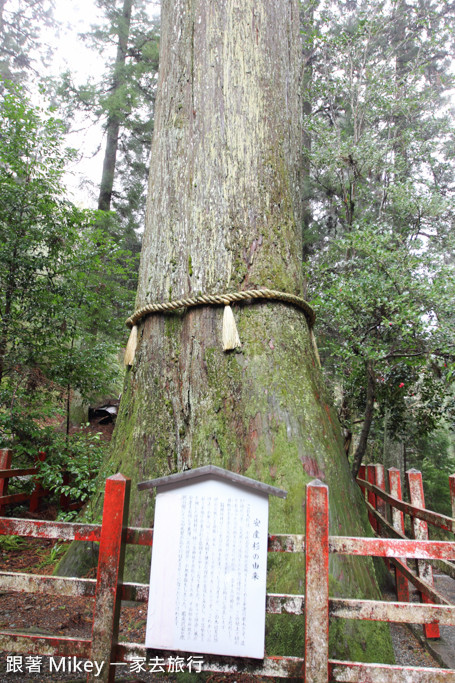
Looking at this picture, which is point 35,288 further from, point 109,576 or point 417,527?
point 417,527

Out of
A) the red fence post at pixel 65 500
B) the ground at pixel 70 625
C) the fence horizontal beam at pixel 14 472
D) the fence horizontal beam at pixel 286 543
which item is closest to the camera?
the fence horizontal beam at pixel 286 543

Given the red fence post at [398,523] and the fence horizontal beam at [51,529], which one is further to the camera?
the red fence post at [398,523]

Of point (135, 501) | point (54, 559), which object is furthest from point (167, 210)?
point (54, 559)

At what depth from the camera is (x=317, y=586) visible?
167cm

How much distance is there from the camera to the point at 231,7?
3.32 metres

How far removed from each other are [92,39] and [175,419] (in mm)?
13908

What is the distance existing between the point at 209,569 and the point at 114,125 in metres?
13.0

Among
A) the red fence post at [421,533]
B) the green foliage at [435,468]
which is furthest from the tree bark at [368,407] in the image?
the green foliage at [435,468]

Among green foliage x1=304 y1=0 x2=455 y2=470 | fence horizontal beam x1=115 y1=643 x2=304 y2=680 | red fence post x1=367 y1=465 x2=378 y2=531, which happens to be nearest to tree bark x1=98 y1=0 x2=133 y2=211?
green foliage x1=304 y1=0 x2=455 y2=470

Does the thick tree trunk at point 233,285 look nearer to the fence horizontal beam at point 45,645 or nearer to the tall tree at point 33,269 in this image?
the fence horizontal beam at point 45,645

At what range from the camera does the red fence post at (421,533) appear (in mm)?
3100

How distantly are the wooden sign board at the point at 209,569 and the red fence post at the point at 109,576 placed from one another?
15cm

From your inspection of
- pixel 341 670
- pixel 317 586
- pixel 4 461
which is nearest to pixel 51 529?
pixel 317 586

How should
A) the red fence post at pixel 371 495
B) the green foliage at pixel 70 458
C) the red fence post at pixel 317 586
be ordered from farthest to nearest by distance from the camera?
the red fence post at pixel 371 495
the green foliage at pixel 70 458
the red fence post at pixel 317 586
